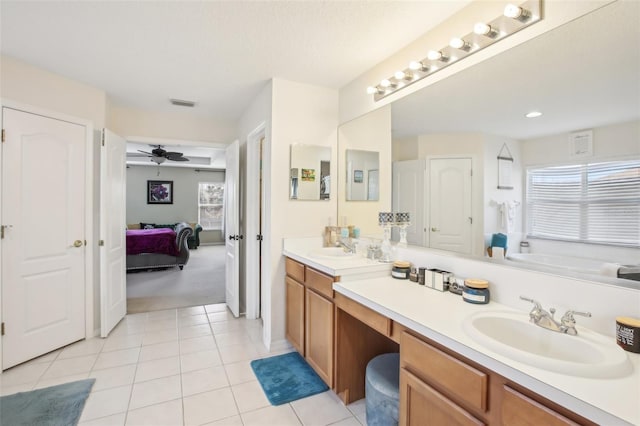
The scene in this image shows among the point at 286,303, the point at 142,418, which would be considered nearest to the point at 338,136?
the point at 286,303

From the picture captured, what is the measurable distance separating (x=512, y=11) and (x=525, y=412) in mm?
1647

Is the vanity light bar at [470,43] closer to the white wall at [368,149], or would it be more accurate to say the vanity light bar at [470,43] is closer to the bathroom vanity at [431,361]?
the white wall at [368,149]

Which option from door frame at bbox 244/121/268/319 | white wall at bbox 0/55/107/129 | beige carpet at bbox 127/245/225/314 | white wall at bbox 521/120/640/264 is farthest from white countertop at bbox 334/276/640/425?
beige carpet at bbox 127/245/225/314

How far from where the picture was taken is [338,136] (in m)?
3.00

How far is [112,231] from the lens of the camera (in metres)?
3.19

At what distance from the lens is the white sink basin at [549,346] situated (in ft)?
2.91

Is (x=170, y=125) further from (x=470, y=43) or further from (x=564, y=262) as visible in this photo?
(x=564, y=262)

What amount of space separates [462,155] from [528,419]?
54.3 inches

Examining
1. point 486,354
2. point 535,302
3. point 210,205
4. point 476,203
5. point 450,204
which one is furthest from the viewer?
point 210,205

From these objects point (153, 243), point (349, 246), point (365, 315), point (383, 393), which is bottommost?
point (383, 393)

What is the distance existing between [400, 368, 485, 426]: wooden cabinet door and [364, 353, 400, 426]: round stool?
0.74 feet

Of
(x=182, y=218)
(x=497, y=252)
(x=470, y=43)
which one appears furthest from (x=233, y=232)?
(x=182, y=218)

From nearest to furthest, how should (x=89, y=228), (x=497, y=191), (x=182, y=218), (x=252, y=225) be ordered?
(x=497, y=191), (x=89, y=228), (x=252, y=225), (x=182, y=218)

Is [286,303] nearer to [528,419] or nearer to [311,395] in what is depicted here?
[311,395]
